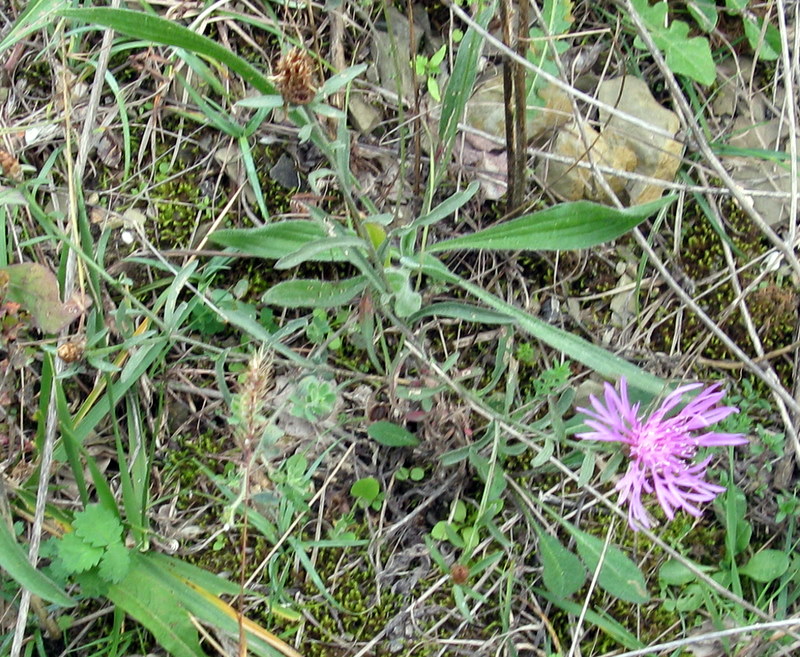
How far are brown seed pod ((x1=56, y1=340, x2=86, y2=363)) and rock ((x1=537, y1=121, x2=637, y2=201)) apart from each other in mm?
1303

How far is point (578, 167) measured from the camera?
2170 millimetres

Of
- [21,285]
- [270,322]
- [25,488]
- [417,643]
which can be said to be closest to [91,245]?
[21,285]

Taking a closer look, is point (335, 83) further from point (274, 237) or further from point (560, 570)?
point (560, 570)

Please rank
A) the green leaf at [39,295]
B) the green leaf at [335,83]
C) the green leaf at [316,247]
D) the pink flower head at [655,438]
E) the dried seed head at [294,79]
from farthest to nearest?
the green leaf at [39,295] < the pink flower head at [655,438] < the green leaf at [316,247] < the green leaf at [335,83] < the dried seed head at [294,79]

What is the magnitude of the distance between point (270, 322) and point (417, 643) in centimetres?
94

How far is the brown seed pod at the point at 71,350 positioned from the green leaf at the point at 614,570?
1.33 m

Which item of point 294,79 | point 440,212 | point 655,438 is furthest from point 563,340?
point 294,79

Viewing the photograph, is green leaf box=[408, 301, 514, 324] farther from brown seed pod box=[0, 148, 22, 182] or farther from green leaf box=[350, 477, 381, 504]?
brown seed pod box=[0, 148, 22, 182]

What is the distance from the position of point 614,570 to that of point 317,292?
3.54ft

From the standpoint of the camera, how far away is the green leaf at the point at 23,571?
5.83ft

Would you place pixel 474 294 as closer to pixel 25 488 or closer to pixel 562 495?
pixel 562 495

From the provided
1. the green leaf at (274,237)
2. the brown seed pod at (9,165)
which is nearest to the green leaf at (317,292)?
the green leaf at (274,237)

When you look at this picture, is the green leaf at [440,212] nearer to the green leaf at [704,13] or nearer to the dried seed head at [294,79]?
the dried seed head at [294,79]

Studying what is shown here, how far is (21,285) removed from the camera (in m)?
1.96
